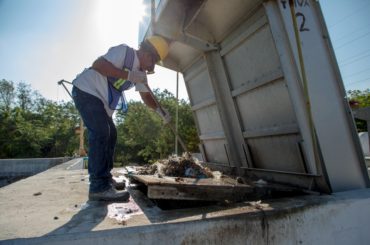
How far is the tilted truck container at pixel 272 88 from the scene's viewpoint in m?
2.38

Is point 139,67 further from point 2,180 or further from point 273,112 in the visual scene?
point 2,180

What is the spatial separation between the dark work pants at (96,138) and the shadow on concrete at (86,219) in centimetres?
22

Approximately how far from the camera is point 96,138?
2.46 meters

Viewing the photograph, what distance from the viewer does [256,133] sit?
3.18m

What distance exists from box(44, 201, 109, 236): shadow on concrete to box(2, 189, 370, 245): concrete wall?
0.41 feet

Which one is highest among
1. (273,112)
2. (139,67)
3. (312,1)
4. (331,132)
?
(312,1)

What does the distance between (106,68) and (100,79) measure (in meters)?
0.16

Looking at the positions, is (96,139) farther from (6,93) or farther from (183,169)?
(6,93)

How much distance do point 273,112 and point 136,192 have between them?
68.9 inches

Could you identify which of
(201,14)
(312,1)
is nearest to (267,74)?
(312,1)

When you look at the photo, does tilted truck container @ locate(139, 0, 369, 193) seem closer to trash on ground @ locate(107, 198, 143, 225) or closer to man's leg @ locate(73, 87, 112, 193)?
man's leg @ locate(73, 87, 112, 193)

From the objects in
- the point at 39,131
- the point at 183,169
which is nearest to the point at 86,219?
the point at 183,169

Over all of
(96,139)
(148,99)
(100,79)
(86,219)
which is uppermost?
(100,79)

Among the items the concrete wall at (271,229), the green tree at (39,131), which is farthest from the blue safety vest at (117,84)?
the green tree at (39,131)
